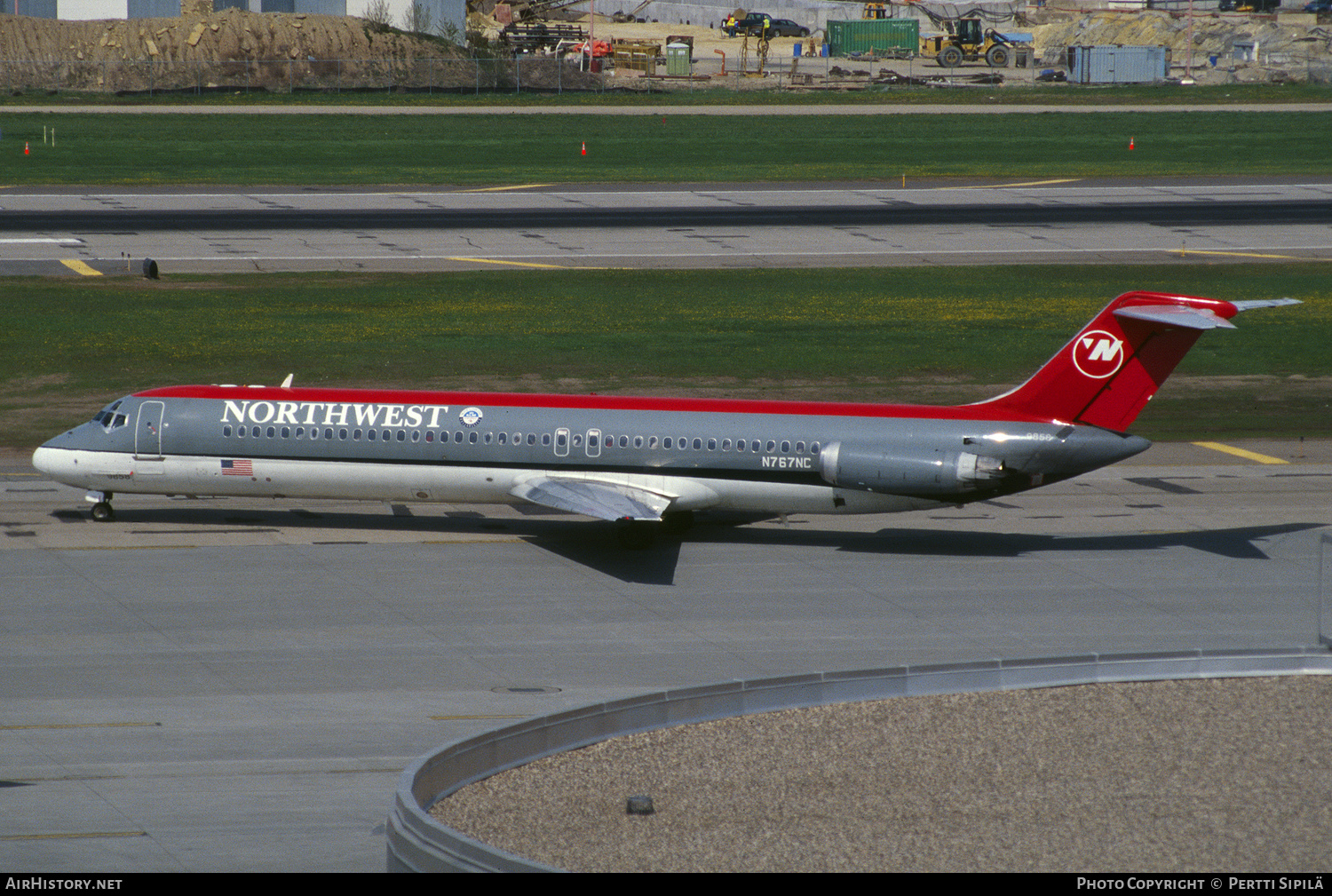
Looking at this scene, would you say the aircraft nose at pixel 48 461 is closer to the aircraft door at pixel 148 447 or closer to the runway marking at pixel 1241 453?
the aircraft door at pixel 148 447

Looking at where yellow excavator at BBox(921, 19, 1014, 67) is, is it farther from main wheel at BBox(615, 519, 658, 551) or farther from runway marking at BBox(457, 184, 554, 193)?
main wheel at BBox(615, 519, 658, 551)

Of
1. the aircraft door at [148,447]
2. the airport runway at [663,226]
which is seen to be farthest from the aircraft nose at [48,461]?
the airport runway at [663,226]

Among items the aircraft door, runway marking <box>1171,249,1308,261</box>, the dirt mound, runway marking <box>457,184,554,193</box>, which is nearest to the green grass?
runway marking <box>457,184,554,193</box>

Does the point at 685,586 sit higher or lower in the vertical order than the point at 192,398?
lower

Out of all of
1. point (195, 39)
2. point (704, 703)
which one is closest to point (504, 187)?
point (195, 39)

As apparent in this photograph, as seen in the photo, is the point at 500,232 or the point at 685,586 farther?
the point at 500,232

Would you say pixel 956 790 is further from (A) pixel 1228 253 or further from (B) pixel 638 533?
(A) pixel 1228 253

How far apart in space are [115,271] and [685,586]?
47.2 meters

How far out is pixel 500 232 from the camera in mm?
85188

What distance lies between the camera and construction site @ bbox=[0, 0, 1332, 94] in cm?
13988

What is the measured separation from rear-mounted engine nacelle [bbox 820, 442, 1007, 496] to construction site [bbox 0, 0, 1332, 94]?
113 m

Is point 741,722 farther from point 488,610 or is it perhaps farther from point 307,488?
point 307,488

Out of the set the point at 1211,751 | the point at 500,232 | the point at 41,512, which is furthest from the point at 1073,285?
the point at 1211,751

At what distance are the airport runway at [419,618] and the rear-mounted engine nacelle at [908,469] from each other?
6.49ft
